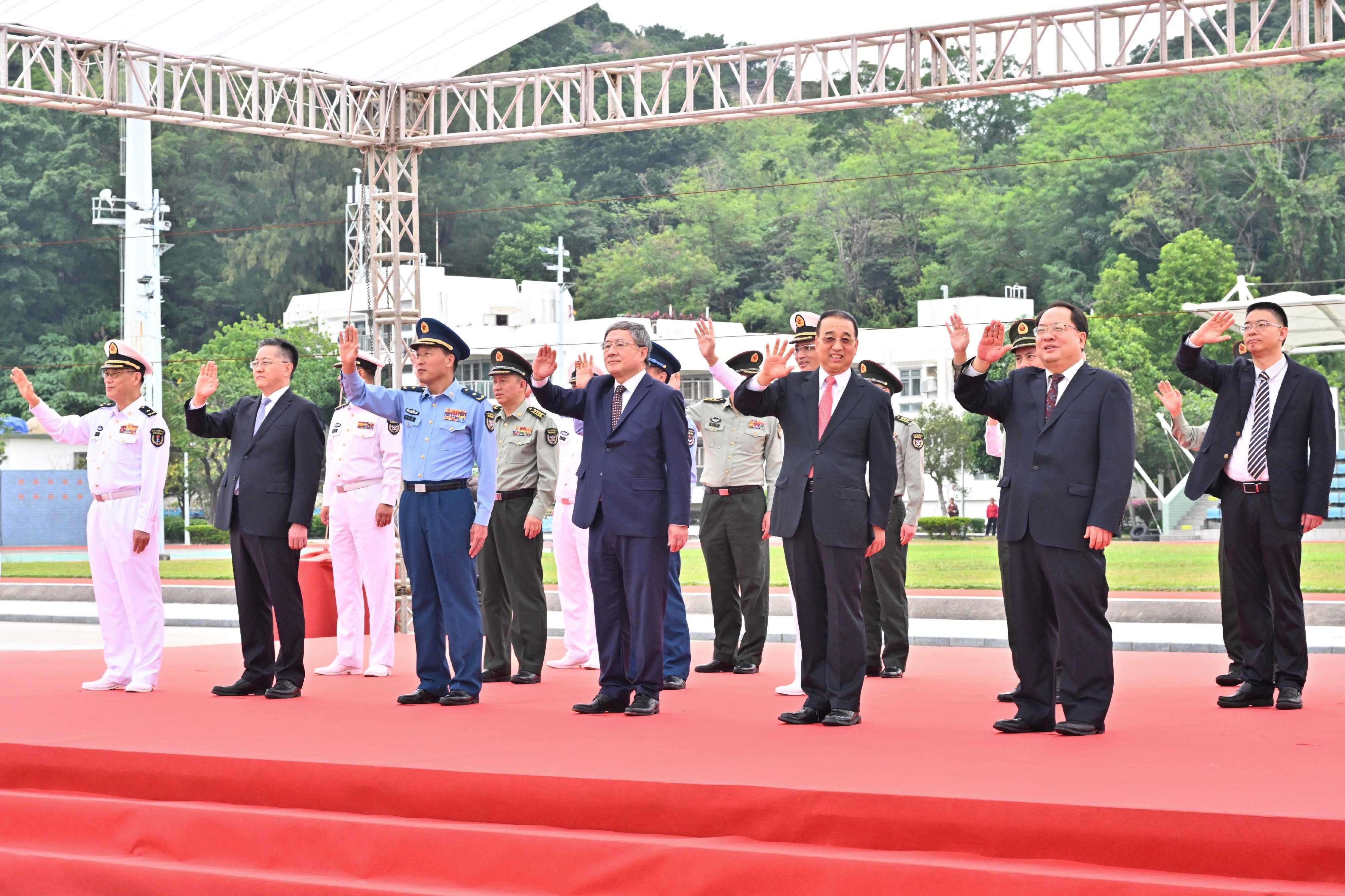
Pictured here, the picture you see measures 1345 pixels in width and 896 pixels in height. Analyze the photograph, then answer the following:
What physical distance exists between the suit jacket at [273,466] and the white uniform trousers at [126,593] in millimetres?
442

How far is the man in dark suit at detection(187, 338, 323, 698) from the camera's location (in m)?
7.02

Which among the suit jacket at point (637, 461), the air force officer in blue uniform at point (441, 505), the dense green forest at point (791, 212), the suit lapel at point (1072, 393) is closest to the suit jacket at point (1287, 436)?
the suit lapel at point (1072, 393)

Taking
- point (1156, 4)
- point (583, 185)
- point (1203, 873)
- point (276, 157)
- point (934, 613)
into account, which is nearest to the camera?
point (1203, 873)

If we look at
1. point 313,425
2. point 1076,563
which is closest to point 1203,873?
point 1076,563

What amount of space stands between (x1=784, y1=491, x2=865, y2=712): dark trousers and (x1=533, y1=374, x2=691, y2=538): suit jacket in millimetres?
600

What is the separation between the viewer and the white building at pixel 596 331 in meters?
49.1

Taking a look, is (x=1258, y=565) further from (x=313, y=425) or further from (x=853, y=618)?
(x=313, y=425)

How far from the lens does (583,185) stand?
6431 cm

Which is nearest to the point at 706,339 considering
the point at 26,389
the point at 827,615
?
the point at 827,615

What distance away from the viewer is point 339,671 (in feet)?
26.6

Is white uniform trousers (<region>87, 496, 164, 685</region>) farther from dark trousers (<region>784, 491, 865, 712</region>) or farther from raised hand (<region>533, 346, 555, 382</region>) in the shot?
dark trousers (<region>784, 491, 865, 712</region>)

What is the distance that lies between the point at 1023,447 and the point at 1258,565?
1.54 metres

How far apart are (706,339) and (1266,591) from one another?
9.27ft

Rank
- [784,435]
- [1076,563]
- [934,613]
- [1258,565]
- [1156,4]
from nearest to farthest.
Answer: [1076,563] < [784,435] < [1258,565] < [1156,4] < [934,613]
